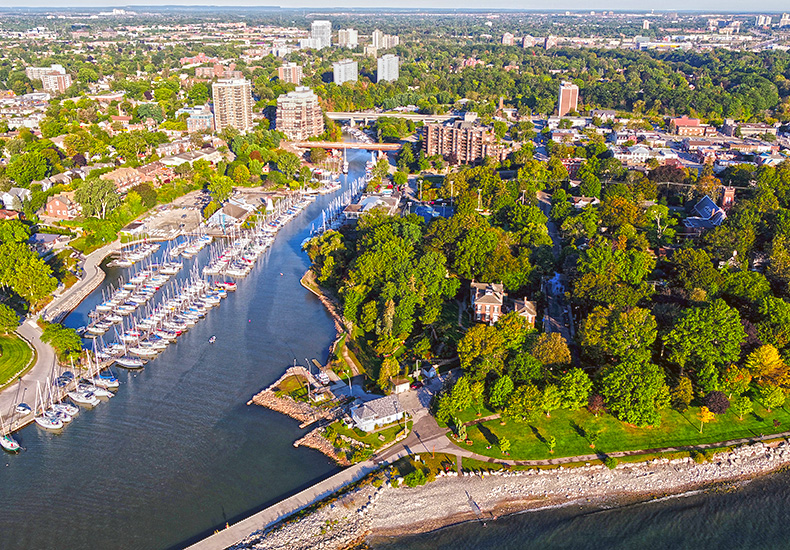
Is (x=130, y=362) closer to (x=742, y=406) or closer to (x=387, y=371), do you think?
(x=387, y=371)

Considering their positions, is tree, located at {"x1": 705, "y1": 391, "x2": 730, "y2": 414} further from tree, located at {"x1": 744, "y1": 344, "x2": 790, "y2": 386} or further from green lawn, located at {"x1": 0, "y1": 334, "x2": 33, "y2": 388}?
green lawn, located at {"x1": 0, "y1": 334, "x2": 33, "y2": 388}

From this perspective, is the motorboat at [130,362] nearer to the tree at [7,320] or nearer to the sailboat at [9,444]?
the tree at [7,320]

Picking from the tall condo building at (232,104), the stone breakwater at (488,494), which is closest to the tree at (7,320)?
the stone breakwater at (488,494)

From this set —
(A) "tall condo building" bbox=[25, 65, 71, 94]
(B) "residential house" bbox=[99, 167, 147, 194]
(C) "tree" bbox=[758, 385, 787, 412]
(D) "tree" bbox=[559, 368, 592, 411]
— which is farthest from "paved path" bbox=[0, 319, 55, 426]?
(A) "tall condo building" bbox=[25, 65, 71, 94]

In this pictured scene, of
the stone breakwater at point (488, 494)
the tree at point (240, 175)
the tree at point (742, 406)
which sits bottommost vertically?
the stone breakwater at point (488, 494)

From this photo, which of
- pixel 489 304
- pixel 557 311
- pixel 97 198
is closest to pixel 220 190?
pixel 97 198

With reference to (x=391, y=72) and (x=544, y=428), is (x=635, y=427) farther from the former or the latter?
(x=391, y=72)

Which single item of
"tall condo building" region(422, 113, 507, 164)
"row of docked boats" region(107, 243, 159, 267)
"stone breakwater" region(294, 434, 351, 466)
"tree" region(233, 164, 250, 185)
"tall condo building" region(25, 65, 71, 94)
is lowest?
"stone breakwater" region(294, 434, 351, 466)

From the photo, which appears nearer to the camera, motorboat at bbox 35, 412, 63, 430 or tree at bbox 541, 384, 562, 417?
tree at bbox 541, 384, 562, 417
